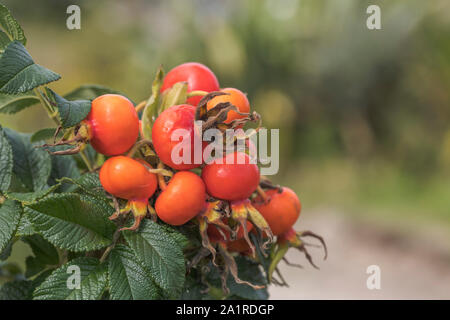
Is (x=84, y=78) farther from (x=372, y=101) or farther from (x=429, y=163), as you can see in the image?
(x=429, y=163)

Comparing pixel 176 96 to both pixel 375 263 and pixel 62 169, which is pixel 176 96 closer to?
pixel 62 169

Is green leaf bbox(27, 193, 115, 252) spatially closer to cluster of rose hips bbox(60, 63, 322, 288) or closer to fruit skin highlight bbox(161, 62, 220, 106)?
cluster of rose hips bbox(60, 63, 322, 288)

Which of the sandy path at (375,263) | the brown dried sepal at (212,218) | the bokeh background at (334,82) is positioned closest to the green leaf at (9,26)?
the brown dried sepal at (212,218)

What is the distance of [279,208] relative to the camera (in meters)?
0.43

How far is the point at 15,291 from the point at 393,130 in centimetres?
357

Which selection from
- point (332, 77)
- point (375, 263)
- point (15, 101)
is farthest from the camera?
point (332, 77)

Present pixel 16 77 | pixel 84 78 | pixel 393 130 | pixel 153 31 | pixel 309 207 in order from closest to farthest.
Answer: pixel 16 77, pixel 309 207, pixel 393 130, pixel 84 78, pixel 153 31

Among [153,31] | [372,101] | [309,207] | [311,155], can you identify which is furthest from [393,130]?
[153,31]

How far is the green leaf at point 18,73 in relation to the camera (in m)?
0.34

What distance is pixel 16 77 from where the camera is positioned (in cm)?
34

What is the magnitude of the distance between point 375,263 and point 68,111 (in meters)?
2.54

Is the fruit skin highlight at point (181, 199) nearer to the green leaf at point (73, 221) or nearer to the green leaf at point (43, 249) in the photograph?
the green leaf at point (73, 221)

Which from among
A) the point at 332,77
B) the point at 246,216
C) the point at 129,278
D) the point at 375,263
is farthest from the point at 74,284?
the point at 332,77

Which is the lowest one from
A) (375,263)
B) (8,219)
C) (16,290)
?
(375,263)
